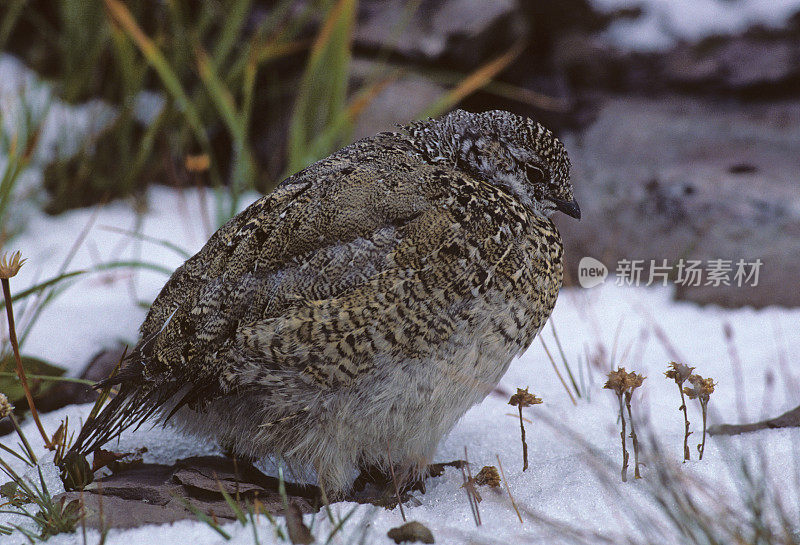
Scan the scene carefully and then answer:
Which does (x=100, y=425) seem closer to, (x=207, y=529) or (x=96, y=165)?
(x=207, y=529)

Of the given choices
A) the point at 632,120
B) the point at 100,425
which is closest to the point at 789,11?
the point at 632,120

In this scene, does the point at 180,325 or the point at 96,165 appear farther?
the point at 96,165

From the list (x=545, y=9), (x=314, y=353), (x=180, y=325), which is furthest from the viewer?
(x=545, y=9)

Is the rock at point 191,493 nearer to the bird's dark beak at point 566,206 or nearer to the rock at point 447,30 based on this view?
the bird's dark beak at point 566,206

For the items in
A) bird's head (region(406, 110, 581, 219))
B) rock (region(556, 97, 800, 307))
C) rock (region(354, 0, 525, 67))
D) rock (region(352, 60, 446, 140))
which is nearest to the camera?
bird's head (region(406, 110, 581, 219))

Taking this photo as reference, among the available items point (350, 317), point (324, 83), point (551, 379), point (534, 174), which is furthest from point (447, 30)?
point (350, 317)

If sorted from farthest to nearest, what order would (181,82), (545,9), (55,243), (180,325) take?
1. (545,9)
2. (181,82)
3. (55,243)
4. (180,325)

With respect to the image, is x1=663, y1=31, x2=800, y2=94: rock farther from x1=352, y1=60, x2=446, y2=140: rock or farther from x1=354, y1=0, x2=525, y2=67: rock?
x1=352, y1=60, x2=446, y2=140: rock

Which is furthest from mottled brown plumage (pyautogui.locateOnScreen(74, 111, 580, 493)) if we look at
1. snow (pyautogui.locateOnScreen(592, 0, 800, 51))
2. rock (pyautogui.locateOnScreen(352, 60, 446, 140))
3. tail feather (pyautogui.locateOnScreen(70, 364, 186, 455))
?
snow (pyautogui.locateOnScreen(592, 0, 800, 51))
